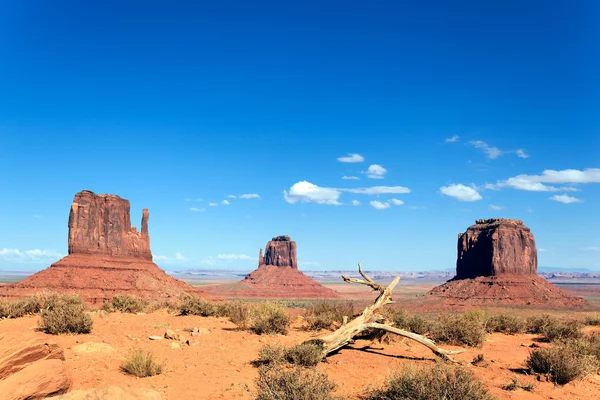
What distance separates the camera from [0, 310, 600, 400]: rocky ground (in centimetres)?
926

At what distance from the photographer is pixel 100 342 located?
40.6ft

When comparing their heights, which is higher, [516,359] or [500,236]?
[500,236]

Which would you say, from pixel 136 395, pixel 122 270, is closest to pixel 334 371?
pixel 136 395

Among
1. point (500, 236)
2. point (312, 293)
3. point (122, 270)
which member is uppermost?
point (500, 236)

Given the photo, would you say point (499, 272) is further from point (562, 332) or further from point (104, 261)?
point (562, 332)

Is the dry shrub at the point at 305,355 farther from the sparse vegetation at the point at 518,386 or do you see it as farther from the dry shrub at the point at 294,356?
the sparse vegetation at the point at 518,386

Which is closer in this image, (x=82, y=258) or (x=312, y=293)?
(x=82, y=258)

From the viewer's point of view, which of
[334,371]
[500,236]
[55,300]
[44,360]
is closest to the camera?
[44,360]

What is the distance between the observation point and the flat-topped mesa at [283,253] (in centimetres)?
15875

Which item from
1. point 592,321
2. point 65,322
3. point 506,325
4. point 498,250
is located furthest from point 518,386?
point 498,250

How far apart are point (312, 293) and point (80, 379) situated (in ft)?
427

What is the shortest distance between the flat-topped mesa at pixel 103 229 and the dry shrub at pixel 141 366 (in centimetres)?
7061

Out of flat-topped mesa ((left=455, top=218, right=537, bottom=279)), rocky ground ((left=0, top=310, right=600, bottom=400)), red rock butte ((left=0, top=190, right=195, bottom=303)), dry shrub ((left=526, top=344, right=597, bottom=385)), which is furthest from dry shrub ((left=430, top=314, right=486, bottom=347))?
flat-topped mesa ((left=455, top=218, right=537, bottom=279))

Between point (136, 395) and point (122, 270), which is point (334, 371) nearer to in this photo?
point (136, 395)
